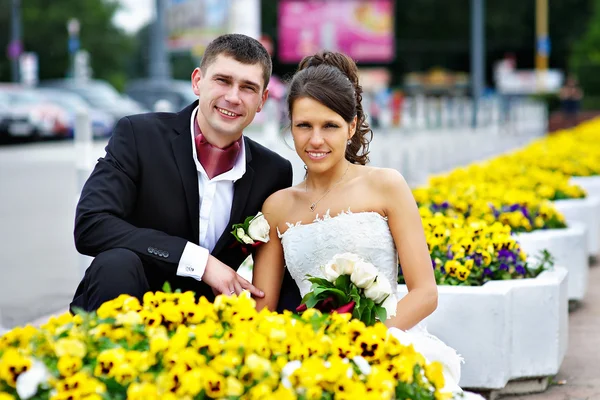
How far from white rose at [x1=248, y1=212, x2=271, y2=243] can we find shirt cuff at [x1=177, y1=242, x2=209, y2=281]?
196 mm

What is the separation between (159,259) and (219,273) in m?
0.24

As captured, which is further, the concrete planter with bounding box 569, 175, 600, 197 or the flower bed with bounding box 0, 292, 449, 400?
the concrete planter with bounding box 569, 175, 600, 197

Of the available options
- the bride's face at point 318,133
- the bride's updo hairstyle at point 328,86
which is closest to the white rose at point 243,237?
the bride's face at point 318,133

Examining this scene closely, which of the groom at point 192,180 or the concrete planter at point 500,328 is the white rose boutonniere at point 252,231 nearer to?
the groom at point 192,180

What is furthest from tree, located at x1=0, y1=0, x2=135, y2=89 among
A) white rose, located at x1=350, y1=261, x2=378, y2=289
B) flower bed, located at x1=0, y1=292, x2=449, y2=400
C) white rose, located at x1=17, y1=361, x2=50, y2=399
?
white rose, located at x1=17, y1=361, x2=50, y2=399

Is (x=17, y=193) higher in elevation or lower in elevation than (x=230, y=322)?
lower

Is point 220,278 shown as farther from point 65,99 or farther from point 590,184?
point 65,99

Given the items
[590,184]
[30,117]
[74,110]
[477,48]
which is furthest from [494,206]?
[477,48]

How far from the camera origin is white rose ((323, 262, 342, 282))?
3.34 meters

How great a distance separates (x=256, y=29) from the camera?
3397 centimetres

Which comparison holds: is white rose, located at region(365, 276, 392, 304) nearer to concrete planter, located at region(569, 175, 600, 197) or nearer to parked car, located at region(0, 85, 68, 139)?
concrete planter, located at region(569, 175, 600, 197)

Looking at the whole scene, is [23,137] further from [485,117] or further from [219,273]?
[219,273]

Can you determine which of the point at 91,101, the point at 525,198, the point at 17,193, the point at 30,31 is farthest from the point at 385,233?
the point at 30,31

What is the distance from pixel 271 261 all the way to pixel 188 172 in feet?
1.50
